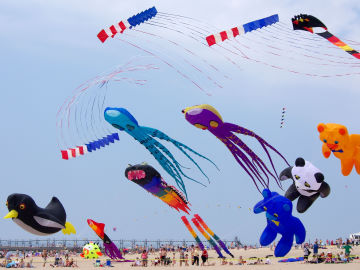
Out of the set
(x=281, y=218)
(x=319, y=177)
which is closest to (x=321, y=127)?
(x=319, y=177)

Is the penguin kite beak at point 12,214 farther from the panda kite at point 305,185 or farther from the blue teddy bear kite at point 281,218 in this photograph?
the panda kite at point 305,185

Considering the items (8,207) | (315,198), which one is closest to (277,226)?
(315,198)

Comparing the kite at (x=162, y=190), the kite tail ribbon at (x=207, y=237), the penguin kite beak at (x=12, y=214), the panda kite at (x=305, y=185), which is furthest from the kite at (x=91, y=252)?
the panda kite at (x=305, y=185)

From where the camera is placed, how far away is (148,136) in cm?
2178

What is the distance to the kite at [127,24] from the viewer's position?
1659 centimetres

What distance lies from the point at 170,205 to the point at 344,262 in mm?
8427

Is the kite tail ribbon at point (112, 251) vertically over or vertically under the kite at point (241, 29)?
under

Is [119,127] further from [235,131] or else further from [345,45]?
[345,45]

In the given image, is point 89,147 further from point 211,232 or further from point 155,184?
point 211,232

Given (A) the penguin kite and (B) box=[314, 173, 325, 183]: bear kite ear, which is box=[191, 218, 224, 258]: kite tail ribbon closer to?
(B) box=[314, 173, 325, 183]: bear kite ear

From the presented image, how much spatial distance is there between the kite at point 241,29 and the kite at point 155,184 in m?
9.49

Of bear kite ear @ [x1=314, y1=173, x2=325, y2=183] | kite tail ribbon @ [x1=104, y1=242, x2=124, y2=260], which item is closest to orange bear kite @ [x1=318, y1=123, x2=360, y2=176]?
bear kite ear @ [x1=314, y1=173, x2=325, y2=183]

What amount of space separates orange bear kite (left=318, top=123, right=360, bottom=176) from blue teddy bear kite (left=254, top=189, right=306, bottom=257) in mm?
2692

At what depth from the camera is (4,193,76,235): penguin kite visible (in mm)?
20781
